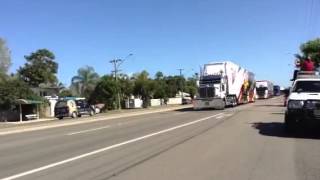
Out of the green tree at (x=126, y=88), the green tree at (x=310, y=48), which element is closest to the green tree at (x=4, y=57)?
the green tree at (x=126, y=88)

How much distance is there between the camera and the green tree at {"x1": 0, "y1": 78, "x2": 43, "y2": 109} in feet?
223

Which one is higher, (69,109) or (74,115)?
(69,109)

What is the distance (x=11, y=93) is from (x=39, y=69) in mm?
66278

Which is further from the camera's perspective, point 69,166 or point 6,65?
point 6,65

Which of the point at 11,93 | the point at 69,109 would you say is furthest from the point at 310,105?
the point at 11,93

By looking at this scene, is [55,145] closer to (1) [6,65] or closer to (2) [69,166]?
(2) [69,166]

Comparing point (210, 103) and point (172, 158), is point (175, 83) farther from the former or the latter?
point (172, 158)

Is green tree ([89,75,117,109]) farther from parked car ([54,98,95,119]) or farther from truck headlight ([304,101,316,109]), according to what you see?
truck headlight ([304,101,316,109])

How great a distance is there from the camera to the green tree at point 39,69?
13362 centimetres

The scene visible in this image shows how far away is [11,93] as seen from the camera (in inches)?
2694

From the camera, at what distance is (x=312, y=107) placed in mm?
18703

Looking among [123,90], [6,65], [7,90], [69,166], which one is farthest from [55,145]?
[6,65]

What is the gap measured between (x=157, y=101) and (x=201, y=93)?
64.4 meters

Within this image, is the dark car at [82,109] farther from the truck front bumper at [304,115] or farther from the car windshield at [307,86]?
the truck front bumper at [304,115]
